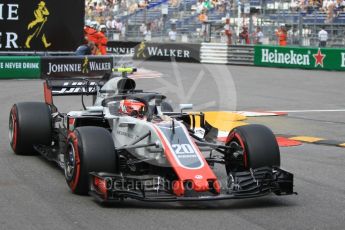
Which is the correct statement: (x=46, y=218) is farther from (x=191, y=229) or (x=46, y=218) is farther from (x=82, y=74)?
(x=82, y=74)

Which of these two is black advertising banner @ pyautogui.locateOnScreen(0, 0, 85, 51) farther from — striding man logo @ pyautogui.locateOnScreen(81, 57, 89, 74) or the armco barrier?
the armco barrier

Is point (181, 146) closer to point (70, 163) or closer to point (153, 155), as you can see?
point (153, 155)

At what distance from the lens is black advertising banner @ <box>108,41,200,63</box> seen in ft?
111

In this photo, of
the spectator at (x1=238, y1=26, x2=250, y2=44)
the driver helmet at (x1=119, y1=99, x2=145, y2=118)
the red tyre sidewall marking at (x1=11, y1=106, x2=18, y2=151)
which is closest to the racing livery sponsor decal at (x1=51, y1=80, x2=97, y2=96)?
the red tyre sidewall marking at (x1=11, y1=106, x2=18, y2=151)

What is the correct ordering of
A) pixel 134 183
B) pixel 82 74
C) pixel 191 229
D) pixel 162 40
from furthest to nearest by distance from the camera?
1. pixel 162 40
2. pixel 82 74
3. pixel 134 183
4. pixel 191 229

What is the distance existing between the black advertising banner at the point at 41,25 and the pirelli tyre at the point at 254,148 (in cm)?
1768

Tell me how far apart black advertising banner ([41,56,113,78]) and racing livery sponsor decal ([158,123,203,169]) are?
1580 centimetres

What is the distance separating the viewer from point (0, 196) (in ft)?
23.6

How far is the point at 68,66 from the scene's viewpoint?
2322 cm

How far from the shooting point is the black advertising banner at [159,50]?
33906 millimetres

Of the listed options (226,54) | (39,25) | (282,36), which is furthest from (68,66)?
(282,36)

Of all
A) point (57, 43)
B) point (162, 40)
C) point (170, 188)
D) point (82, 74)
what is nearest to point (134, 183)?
point (170, 188)

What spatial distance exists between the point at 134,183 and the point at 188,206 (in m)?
0.57

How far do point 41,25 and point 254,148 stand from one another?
18.2 m
